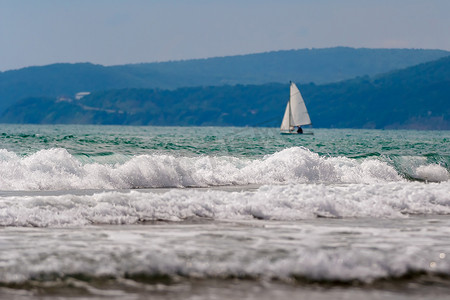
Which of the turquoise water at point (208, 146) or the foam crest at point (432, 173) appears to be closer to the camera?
the foam crest at point (432, 173)

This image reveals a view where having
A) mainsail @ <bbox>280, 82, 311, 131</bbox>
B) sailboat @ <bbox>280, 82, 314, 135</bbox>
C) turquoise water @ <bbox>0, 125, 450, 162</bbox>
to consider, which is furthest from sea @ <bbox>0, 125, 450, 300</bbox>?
sailboat @ <bbox>280, 82, 314, 135</bbox>

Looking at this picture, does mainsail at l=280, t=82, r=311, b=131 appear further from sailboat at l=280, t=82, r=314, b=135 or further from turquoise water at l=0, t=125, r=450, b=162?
turquoise water at l=0, t=125, r=450, b=162

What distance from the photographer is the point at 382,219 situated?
572 inches

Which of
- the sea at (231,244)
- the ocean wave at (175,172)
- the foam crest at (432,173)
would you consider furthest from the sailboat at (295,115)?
the sea at (231,244)

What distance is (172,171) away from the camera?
24.9m

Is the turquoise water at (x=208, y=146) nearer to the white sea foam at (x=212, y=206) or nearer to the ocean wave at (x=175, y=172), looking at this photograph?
the ocean wave at (x=175, y=172)

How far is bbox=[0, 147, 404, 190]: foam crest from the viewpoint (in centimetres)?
2302

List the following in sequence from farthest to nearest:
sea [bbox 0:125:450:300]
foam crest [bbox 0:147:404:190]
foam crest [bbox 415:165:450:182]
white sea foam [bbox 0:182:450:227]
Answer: foam crest [bbox 415:165:450:182], foam crest [bbox 0:147:404:190], white sea foam [bbox 0:182:450:227], sea [bbox 0:125:450:300]

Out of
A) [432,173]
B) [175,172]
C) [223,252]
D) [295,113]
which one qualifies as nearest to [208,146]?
[432,173]

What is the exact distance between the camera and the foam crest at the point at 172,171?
75.5ft

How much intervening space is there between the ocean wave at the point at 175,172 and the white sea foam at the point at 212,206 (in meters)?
7.63

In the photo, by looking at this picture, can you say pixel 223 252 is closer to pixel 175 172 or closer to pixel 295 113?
pixel 175 172

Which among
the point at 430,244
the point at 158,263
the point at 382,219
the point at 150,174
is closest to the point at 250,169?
the point at 150,174

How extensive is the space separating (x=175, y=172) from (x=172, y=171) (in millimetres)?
122
